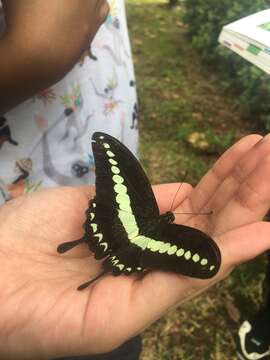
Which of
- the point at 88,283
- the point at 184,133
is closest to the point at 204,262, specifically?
the point at 88,283

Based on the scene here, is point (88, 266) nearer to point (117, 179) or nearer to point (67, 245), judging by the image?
point (67, 245)

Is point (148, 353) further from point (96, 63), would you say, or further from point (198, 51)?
point (198, 51)

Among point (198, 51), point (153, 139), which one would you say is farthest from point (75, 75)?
point (198, 51)

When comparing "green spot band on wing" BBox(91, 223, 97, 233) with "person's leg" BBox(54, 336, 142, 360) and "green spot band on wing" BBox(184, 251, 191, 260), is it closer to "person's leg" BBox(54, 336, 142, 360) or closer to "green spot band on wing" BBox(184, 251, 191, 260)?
"green spot band on wing" BBox(184, 251, 191, 260)

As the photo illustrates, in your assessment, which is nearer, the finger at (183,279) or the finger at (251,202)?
the finger at (183,279)

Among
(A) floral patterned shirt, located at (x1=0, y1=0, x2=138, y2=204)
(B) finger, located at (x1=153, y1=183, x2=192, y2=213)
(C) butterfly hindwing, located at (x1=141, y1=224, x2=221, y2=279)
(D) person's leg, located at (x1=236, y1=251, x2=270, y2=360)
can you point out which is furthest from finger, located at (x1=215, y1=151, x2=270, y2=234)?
(D) person's leg, located at (x1=236, y1=251, x2=270, y2=360)

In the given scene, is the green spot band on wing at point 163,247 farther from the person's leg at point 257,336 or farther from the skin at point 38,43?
the person's leg at point 257,336

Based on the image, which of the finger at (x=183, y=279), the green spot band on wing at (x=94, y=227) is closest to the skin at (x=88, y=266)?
the finger at (x=183, y=279)
